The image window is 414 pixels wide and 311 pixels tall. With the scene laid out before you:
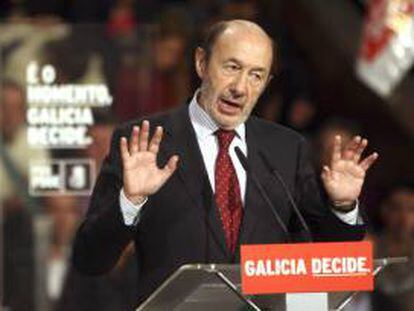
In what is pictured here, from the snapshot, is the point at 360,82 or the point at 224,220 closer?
the point at 224,220

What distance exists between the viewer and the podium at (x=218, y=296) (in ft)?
11.1

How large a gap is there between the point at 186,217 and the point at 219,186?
0.42ft

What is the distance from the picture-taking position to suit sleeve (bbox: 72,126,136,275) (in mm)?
3736

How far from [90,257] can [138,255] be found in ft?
0.63

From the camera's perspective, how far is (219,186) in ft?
13.0

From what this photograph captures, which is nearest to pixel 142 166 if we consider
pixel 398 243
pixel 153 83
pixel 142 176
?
pixel 142 176

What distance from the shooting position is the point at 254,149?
4.05 meters

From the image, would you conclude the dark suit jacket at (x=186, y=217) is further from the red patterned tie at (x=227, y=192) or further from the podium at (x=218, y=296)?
the podium at (x=218, y=296)

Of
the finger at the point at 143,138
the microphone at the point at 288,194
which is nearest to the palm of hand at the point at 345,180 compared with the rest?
the microphone at the point at 288,194

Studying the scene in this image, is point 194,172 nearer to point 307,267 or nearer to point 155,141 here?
point 155,141

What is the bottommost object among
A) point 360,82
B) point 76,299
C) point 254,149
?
point 76,299

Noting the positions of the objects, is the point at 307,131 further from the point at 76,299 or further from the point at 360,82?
the point at 76,299

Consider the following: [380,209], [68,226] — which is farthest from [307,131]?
[68,226]

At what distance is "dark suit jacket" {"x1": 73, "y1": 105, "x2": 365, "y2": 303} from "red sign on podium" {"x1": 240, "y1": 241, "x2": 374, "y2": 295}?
37cm
